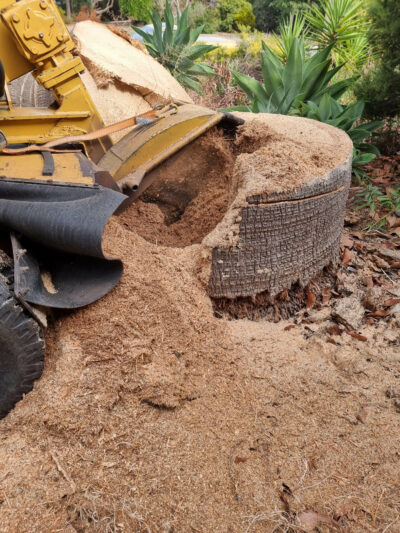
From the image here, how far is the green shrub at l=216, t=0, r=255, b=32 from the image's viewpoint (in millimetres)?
15656

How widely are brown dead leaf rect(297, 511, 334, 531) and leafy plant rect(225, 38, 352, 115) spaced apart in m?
3.33

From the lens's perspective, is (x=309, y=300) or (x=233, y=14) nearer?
(x=309, y=300)

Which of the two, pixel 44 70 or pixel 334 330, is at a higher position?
pixel 44 70

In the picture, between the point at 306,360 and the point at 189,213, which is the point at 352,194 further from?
the point at 306,360

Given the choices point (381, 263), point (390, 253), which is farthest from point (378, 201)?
point (381, 263)

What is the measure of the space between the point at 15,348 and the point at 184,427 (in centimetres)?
70

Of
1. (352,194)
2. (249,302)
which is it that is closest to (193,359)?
(249,302)

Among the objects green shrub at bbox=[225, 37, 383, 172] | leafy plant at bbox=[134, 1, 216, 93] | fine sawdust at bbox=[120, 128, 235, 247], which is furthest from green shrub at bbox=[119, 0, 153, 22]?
fine sawdust at bbox=[120, 128, 235, 247]

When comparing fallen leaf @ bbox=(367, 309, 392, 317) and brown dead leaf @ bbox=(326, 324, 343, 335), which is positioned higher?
brown dead leaf @ bbox=(326, 324, 343, 335)

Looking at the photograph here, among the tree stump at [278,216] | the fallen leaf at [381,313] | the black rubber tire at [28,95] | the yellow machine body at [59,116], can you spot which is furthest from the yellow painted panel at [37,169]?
the fallen leaf at [381,313]

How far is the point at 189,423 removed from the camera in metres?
1.77

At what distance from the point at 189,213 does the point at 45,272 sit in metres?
1.00

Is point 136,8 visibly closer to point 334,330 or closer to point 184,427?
point 334,330

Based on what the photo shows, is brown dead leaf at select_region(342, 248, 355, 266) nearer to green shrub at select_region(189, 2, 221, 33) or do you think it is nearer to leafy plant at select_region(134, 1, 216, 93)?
leafy plant at select_region(134, 1, 216, 93)
